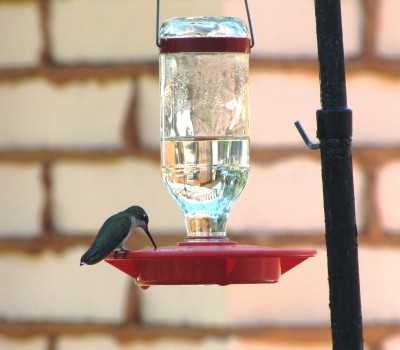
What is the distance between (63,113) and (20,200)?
0.25m

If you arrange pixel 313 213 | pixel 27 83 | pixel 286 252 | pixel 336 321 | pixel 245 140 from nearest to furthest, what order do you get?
pixel 336 321 → pixel 286 252 → pixel 245 140 → pixel 313 213 → pixel 27 83

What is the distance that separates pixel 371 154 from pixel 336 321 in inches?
56.5

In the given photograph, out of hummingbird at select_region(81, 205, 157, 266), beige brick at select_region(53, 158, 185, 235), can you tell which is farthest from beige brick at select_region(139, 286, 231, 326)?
hummingbird at select_region(81, 205, 157, 266)

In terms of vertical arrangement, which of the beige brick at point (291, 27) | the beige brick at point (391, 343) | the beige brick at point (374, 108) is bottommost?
the beige brick at point (391, 343)

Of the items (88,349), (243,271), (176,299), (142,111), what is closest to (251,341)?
(176,299)

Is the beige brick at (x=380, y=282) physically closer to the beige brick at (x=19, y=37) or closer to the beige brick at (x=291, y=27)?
the beige brick at (x=291, y=27)

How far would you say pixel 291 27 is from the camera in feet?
9.73

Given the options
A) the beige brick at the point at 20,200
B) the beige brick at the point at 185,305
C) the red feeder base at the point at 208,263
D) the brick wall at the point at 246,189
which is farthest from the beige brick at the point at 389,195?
the red feeder base at the point at 208,263

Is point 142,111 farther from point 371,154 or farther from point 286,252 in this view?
point 286,252

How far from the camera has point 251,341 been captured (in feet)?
9.69

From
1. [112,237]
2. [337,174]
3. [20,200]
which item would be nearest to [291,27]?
[20,200]

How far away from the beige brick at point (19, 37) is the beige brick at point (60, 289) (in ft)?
1.63

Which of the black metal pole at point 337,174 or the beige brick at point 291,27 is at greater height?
the beige brick at point 291,27

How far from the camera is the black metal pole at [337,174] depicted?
1555 mm
